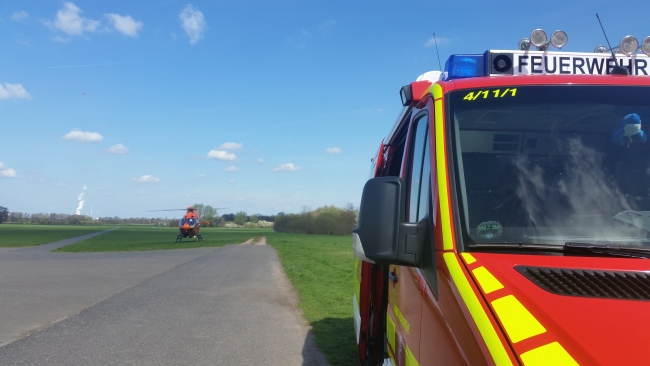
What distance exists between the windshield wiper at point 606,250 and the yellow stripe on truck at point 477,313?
0.47m

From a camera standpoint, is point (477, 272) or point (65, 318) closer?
point (477, 272)

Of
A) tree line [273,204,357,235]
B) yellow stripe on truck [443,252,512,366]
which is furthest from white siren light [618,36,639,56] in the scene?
tree line [273,204,357,235]

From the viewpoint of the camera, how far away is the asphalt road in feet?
22.7

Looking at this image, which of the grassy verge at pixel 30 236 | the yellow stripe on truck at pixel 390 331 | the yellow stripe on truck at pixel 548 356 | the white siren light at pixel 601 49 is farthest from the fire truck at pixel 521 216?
the grassy verge at pixel 30 236

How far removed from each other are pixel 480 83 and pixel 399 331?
4.66 ft

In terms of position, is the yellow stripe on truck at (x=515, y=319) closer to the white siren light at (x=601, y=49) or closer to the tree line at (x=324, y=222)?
the white siren light at (x=601, y=49)

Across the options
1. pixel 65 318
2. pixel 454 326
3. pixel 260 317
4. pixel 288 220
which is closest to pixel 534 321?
pixel 454 326

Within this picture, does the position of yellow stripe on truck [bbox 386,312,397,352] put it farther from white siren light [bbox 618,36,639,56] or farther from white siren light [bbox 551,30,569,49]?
white siren light [bbox 618,36,639,56]

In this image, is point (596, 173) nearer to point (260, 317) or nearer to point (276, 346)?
point (276, 346)

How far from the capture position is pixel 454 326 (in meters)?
2.04

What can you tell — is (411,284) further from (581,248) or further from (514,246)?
(581,248)

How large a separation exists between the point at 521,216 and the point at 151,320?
8123mm

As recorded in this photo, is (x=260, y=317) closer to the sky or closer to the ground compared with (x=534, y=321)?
closer to the ground

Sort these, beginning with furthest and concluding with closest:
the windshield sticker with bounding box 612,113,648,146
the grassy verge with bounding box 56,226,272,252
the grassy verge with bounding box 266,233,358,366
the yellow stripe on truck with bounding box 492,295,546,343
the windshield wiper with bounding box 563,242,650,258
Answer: the grassy verge with bounding box 56,226,272,252 → the grassy verge with bounding box 266,233,358,366 → the windshield sticker with bounding box 612,113,648,146 → the windshield wiper with bounding box 563,242,650,258 → the yellow stripe on truck with bounding box 492,295,546,343
